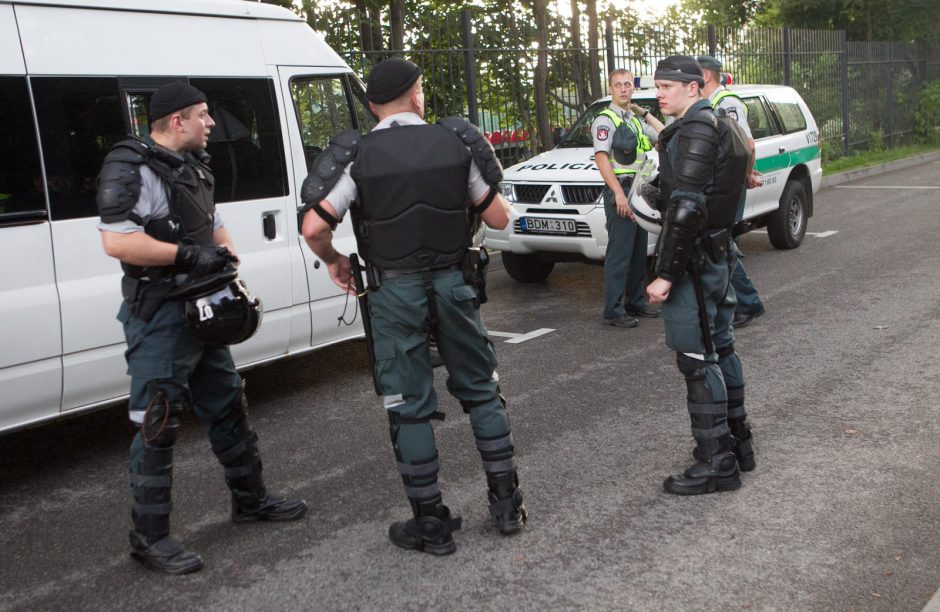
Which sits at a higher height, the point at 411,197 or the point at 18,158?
the point at 18,158

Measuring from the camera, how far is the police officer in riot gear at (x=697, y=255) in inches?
165

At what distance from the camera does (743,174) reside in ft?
14.3

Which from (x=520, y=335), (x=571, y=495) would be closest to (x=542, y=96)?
(x=520, y=335)

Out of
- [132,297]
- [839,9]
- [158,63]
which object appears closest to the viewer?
[132,297]

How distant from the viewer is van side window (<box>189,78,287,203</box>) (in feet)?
17.7

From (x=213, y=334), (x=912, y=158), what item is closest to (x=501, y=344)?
(x=213, y=334)

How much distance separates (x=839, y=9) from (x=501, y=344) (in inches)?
800

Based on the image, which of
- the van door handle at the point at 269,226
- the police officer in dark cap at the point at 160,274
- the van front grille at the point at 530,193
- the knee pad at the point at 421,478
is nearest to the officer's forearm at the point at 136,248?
the police officer in dark cap at the point at 160,274

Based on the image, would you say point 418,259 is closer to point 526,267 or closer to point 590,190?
point 590,190

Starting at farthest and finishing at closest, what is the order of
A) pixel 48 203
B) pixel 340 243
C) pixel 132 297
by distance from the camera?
pixel 340 243 → pixel 48 203 → pixel 132 297

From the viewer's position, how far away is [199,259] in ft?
12.6

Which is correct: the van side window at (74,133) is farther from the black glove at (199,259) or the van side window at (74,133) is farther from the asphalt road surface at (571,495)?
the asphalt road surface at (571,495)

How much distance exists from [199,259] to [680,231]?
1864 millimetres

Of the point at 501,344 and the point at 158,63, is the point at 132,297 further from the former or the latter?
the point at 501,344
